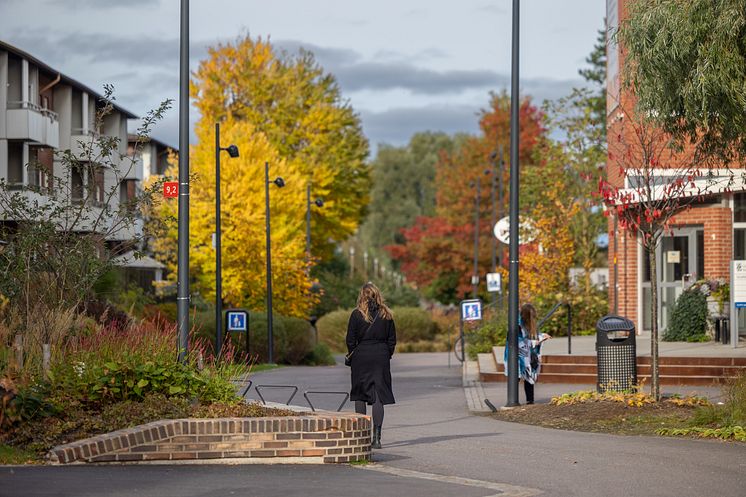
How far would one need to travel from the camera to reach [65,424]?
12078mm

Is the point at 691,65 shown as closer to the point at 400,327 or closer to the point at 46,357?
the point at 46,357

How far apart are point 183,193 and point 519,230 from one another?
19.3 meters

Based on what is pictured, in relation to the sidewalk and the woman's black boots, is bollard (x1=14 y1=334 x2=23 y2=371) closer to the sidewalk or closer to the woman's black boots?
the woman's black boots

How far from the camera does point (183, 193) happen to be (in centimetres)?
1525

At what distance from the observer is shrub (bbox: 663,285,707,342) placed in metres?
27.6

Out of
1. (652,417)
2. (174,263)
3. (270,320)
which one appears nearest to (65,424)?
(652,417)

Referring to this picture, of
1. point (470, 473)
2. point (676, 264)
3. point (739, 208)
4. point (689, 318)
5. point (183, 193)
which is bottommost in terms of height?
point (470, 473)

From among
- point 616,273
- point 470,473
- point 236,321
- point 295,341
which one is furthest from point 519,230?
point 470,473

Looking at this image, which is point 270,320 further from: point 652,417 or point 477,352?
point 652,417

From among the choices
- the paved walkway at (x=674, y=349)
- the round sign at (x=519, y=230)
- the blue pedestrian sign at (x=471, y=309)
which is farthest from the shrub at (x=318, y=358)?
the paved walkway at (x=674, y=349)

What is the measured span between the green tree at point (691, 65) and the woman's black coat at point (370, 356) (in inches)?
204

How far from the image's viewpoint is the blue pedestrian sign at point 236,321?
1264 inches

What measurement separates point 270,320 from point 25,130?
12.9 m

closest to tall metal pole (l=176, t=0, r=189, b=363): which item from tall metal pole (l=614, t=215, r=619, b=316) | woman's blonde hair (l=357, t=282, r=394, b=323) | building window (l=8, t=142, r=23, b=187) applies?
woman's blonde hair (l=357, t=282, r=394, b=323)
